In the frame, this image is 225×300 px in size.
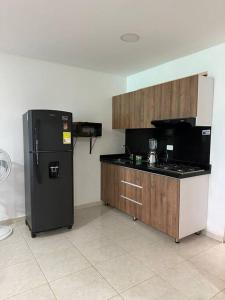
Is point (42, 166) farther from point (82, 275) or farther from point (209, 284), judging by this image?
point (209, 284)

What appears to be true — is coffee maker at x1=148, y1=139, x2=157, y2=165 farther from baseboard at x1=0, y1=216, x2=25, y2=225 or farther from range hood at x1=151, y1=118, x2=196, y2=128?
baseboard at x1=0, y1=216, x2=25, y2=225

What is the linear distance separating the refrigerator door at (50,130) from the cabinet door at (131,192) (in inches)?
39.7

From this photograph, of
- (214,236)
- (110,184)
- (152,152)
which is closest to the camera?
(214,236)

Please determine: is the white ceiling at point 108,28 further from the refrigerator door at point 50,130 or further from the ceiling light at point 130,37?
the refrigerator door at point 50,130

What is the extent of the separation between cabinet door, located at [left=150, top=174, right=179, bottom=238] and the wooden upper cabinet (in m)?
0.86

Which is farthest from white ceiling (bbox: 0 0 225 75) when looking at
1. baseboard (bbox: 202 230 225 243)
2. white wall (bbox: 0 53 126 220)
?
baseboard (bbox: 202 230 225 243)

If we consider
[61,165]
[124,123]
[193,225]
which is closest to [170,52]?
[124,123]

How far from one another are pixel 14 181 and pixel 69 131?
3.85ft

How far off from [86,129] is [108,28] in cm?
162

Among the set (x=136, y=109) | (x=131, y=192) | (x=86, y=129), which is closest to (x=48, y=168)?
(x=86, y=129)

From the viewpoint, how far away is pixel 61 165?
2.80 m

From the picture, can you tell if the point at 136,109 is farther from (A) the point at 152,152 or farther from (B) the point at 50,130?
(B) the point at 50,130

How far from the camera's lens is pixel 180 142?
3.14 meters

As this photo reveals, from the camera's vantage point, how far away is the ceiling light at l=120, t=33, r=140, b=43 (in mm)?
2400
